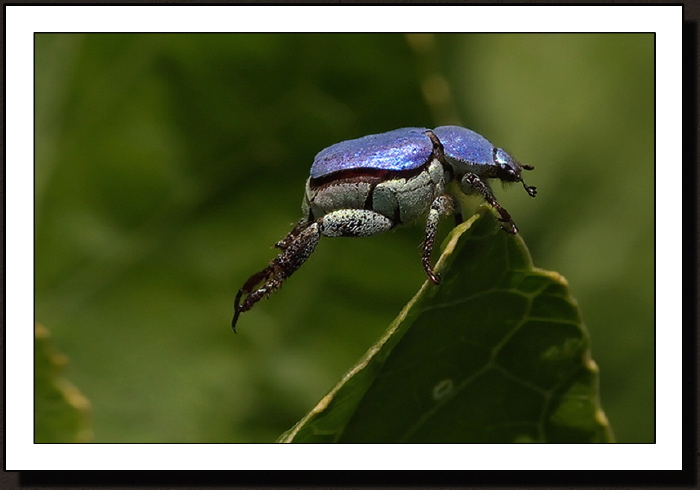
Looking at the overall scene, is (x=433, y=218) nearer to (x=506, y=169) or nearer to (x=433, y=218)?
(x=433, y=218)

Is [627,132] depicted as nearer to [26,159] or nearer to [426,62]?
[426,62]

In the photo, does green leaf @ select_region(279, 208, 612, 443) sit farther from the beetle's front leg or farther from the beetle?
the beetle

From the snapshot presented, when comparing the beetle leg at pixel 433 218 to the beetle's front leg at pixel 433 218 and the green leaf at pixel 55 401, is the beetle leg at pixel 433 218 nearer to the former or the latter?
the beetle's front leg at pixel 433 218

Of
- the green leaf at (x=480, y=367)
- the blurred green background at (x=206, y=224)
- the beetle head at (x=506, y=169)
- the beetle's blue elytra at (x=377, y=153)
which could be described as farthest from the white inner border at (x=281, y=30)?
the beetle head at (x=506, y=169)

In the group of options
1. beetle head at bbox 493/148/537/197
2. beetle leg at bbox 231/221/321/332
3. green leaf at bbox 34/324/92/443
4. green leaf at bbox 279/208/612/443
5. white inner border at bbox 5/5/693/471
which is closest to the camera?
green leaf at bbox 279/208/612/443

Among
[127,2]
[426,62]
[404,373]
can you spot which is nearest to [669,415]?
[404,373]

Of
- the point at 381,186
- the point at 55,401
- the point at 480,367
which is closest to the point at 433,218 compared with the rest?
the point at 381,186

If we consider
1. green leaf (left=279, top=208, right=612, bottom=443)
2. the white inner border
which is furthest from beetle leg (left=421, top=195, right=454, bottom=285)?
the white inner border

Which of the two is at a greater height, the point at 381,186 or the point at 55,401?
the point at 381,186

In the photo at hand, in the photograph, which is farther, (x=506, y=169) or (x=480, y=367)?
(x=506, y=169)
